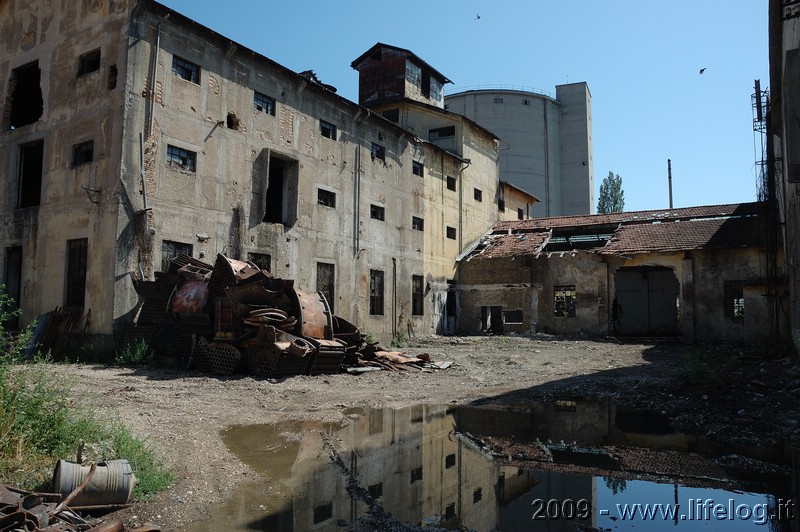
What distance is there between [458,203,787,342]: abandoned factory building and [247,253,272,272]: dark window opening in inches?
474

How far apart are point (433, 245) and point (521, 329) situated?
5.49 m

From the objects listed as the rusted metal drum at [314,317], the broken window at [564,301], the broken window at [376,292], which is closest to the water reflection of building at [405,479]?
the rusted metal drum at [314,317]

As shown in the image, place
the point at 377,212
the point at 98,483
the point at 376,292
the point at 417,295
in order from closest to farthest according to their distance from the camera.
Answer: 1. the point at 98,483
2. the point at 376,292
3. the point at 377,212
4. the point at 417,295

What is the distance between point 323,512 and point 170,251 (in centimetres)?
1124

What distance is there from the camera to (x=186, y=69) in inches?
584

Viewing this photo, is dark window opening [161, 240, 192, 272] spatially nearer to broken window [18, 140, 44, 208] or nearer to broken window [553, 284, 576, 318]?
broken window [18, 140, 44, 208]

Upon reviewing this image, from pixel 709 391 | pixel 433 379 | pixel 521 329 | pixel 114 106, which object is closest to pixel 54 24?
pixel 114 106

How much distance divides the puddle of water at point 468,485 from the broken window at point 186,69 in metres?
11.2

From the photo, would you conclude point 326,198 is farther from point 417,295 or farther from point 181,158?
point 417,295

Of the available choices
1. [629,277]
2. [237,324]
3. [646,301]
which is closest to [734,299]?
[646,301]

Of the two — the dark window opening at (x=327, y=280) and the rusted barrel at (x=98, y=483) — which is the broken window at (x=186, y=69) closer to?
the dark window opening at (x=327, y=280)

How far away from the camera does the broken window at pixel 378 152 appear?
21609 millimetres

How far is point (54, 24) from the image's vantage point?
50.7 ft

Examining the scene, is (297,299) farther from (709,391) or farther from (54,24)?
(54,24)
